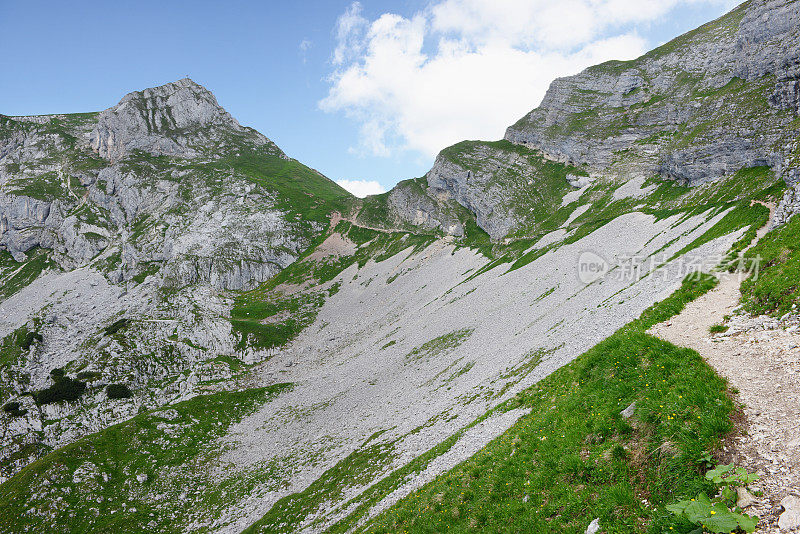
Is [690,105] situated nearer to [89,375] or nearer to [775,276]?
[775,276]

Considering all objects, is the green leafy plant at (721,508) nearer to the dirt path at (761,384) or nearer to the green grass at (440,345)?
the dirt path at (761,384)

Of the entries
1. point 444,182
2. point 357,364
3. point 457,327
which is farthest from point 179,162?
point 457,327

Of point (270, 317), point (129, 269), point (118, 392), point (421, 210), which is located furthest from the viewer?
point (421, 210)

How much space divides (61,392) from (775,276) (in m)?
95.1

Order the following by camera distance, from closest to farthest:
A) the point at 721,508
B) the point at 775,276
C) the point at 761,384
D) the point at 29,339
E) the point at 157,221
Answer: the point at 721,508, the point at 761,384, the point at 775,276, the point at 29,339, the point at 157,221

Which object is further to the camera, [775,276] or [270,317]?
[270,317]

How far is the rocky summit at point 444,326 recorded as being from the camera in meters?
11.9

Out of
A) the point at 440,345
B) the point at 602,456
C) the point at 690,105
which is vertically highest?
the point at 690,105

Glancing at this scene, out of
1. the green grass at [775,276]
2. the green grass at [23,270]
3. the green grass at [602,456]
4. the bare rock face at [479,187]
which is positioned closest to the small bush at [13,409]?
the green grass at [602,456]

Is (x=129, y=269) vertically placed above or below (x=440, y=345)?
above

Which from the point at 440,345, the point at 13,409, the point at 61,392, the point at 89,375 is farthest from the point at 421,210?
the point at 13,409

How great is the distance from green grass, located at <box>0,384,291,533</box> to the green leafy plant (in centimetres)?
4507

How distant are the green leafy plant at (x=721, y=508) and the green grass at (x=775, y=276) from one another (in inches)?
398

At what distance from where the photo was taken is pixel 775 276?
51.3 ft
